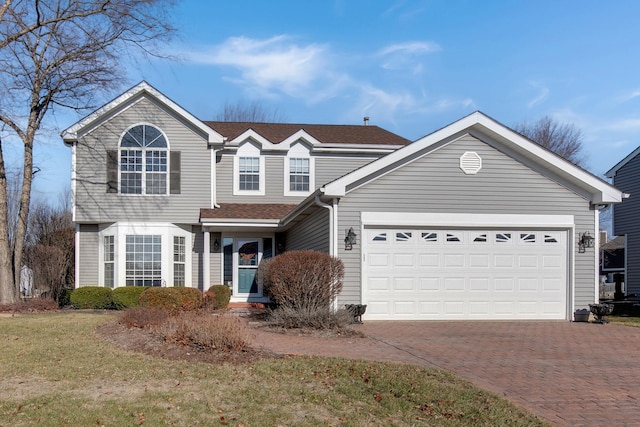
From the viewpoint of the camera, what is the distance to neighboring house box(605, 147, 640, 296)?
70.0 feet

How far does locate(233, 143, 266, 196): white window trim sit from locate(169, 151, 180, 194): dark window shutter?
2.03m

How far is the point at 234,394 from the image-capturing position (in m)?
6.16

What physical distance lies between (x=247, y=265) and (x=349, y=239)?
656cm

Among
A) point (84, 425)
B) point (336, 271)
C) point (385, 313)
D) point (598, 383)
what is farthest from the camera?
point (385, 313)

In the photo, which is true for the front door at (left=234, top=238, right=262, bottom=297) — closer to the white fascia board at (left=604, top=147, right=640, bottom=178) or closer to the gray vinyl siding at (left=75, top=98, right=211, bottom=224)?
the gray vinyl siding at (left=75, top=98, right=211, bottom=224)

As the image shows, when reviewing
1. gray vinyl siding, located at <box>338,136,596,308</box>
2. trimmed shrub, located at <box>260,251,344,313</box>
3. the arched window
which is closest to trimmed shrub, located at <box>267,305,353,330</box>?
trimmed shrub, located at <box>260,251,344,313</box>

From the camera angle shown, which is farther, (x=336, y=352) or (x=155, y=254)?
(x=155, y=254)

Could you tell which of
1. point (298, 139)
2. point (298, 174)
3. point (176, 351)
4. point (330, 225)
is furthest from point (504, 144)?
point (176, 351)

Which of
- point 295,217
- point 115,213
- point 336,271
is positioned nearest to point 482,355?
point 336,271

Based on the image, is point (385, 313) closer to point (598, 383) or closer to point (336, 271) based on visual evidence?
point (336, 271)

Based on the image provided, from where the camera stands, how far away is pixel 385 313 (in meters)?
13.8

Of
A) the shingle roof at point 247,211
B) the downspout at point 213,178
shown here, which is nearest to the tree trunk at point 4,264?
the shingle roof at point 247,211

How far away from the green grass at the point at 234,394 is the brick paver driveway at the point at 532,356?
69 cm

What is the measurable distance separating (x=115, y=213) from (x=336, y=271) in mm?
8900
